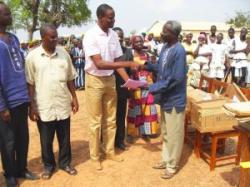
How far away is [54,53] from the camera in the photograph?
14.4 ft

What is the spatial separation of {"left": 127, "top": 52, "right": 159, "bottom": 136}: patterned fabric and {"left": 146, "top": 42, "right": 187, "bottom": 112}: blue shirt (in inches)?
46.3

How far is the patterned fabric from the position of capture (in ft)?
18.8

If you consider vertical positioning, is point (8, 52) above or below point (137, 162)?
above

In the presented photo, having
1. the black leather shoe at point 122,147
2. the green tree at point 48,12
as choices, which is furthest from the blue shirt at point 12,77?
the green tree at point 48,12

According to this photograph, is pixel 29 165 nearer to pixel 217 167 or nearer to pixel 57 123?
pixel 57 123

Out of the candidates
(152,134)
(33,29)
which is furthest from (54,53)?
(33,29)

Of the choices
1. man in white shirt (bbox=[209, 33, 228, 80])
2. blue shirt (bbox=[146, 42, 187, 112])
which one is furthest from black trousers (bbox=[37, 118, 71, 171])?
man in white shirt (bbox=[209, 33, 228, 80])

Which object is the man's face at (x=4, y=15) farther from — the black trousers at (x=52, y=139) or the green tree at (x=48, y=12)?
the green tree at (x=48, y=12)

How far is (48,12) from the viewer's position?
3072 centimetres

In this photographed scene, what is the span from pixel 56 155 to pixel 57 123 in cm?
98

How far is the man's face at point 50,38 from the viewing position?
13.8ft

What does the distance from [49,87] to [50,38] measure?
584 mm

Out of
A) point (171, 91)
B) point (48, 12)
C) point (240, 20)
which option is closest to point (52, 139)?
point (171, 91)

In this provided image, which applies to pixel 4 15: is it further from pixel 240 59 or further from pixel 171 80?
pixel 240 59
